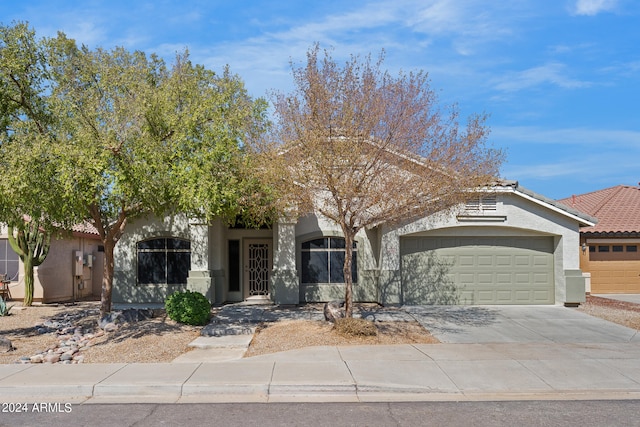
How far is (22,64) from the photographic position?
41.8ft

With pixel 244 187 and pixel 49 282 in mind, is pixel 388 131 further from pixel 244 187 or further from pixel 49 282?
pixel 49 282

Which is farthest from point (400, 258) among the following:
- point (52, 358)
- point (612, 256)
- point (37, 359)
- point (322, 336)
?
point (37, 359)

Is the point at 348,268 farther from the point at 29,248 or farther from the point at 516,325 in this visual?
the point at 29,248

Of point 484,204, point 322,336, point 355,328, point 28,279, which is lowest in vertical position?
Answer: point 322,336

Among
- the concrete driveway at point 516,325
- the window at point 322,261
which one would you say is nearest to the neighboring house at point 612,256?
the concrete driveway at point 516,325

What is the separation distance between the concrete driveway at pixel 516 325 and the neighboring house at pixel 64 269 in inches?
459

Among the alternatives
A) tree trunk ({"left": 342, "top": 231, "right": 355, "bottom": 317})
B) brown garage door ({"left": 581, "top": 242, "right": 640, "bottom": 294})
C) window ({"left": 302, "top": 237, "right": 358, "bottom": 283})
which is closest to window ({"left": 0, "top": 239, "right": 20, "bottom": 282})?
window ({"left": 302, "top": 237, "right": 358, "bottom": 283})

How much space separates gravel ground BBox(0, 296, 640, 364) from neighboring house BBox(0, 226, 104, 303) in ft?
13.7

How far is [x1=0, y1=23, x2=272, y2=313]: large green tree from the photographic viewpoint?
37.5 ft

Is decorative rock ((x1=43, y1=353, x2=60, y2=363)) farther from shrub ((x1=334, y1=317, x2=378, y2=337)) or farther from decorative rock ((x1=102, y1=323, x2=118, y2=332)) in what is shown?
shrub ((x1=334, y1=317, x2=378, y2=337))

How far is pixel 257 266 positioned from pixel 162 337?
678 centimetres

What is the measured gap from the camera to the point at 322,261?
19.2m

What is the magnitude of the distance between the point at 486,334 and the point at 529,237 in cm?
600

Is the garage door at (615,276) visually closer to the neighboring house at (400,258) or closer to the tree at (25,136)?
the neighboring house at (400,258)
